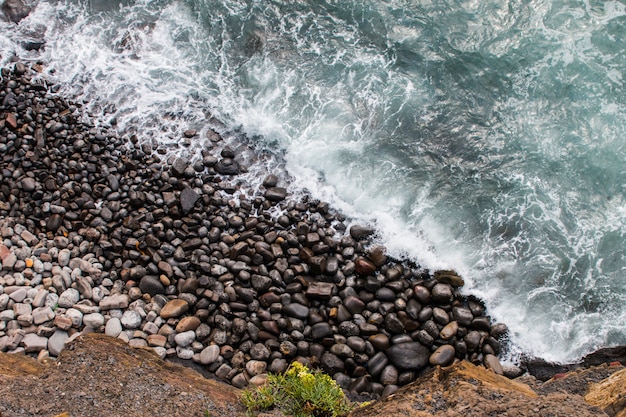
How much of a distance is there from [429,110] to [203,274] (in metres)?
5.84

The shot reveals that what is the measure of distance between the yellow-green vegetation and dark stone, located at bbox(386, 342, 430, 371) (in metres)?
1.72

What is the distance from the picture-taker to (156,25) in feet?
40.3

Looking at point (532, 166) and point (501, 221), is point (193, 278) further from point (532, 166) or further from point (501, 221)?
point (532, 166)

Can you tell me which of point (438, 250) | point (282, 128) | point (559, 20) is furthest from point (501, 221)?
point (559, 20)

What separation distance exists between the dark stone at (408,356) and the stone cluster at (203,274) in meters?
0.02

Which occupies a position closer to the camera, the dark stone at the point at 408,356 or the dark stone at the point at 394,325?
the dark stone at the point at 408,356

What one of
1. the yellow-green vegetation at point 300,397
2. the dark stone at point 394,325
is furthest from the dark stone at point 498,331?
the yellow-green vegetation at point 300,397

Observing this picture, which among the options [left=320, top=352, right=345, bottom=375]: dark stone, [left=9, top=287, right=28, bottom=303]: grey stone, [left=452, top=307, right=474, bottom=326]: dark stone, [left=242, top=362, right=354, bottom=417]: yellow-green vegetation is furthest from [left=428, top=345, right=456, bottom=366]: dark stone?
[left=9, top=287, right=28, bottom=303]: grey stone

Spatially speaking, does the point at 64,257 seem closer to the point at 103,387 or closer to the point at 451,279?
the point at 103,387

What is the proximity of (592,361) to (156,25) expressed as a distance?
11.2 metres

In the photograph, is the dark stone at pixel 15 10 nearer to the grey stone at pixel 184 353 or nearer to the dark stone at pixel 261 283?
the dark stone at pixel 261 283

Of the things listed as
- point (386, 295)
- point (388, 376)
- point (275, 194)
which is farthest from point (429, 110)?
point (388, 376)

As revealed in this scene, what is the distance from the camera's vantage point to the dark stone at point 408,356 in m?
8.36

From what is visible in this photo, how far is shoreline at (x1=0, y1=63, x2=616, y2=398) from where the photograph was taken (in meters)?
8.39
